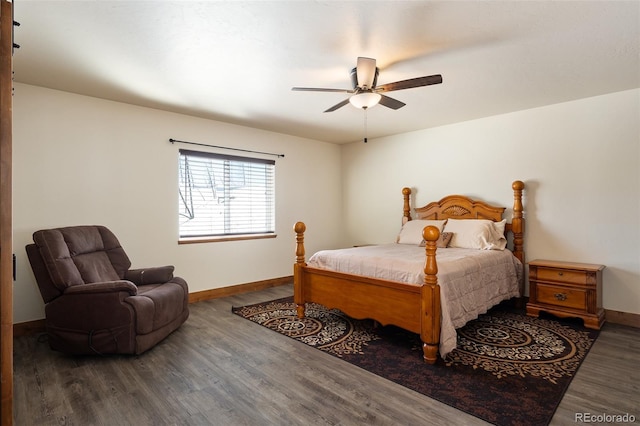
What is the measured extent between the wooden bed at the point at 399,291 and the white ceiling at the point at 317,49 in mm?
1357

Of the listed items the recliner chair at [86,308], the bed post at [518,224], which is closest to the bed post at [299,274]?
the recliner chair at [86,308]

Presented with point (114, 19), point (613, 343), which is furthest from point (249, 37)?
point (613, 343)

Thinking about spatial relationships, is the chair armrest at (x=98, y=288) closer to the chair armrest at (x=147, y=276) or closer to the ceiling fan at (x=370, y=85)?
the chair armrest at (x=147, y=276)

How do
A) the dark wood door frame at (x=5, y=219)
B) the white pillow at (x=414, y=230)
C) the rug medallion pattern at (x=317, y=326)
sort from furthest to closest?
the white pillow at (x=414, y=230) < the rug medallion pattern at (x=317, y=326) < the dark wood door frame at (x=5, y=219)

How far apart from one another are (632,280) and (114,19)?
16.5ft

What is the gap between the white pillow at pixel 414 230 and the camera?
14.7ft

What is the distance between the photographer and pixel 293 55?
2.61 metres

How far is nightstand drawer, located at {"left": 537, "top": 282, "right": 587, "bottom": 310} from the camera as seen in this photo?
334 cm

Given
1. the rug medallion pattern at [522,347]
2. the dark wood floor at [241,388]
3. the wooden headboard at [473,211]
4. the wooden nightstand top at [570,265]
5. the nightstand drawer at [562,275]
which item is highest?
the wooden headboard at [473,211]

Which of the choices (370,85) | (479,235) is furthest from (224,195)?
(479,235)

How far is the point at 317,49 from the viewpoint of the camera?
8.23 ft

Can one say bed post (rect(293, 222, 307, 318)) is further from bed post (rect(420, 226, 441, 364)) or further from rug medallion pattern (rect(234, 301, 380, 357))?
bed post (rect(420, 226, 441, 364))

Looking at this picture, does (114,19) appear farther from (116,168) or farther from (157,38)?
(116,168)

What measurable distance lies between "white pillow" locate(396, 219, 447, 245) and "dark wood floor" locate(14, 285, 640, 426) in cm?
203
